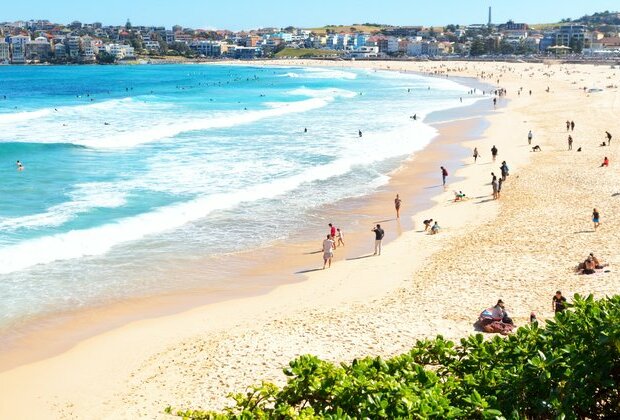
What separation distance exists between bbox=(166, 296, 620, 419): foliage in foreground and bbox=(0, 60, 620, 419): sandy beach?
444 centimetres

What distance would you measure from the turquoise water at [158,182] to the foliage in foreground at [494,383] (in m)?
10.2

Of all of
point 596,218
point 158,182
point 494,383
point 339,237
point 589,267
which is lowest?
point 339,237

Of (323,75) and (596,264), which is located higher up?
(323,75)

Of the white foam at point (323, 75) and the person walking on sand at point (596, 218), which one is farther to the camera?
the white foam at point (323, 75)

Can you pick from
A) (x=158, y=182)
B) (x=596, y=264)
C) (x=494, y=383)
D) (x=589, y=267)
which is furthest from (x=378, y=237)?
(x=158, y=182)

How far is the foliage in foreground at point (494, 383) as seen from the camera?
237 inches

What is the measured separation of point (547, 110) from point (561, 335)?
50.6 meters

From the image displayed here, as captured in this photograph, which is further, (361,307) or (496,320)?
(361,307)

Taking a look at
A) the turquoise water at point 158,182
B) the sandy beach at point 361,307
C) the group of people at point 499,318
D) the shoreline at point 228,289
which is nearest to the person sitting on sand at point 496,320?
the group of people at point 499,318

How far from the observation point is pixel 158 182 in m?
28.6

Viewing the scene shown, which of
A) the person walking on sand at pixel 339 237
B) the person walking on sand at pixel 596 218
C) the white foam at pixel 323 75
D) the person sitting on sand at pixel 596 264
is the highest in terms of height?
the white foam at pixel 323 75

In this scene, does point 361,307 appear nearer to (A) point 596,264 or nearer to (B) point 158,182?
(A) point 596,264

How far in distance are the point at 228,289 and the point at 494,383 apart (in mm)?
10824

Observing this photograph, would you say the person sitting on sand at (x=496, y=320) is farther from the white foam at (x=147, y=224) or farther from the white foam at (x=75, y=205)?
the white foam at (x=75, y=205)
